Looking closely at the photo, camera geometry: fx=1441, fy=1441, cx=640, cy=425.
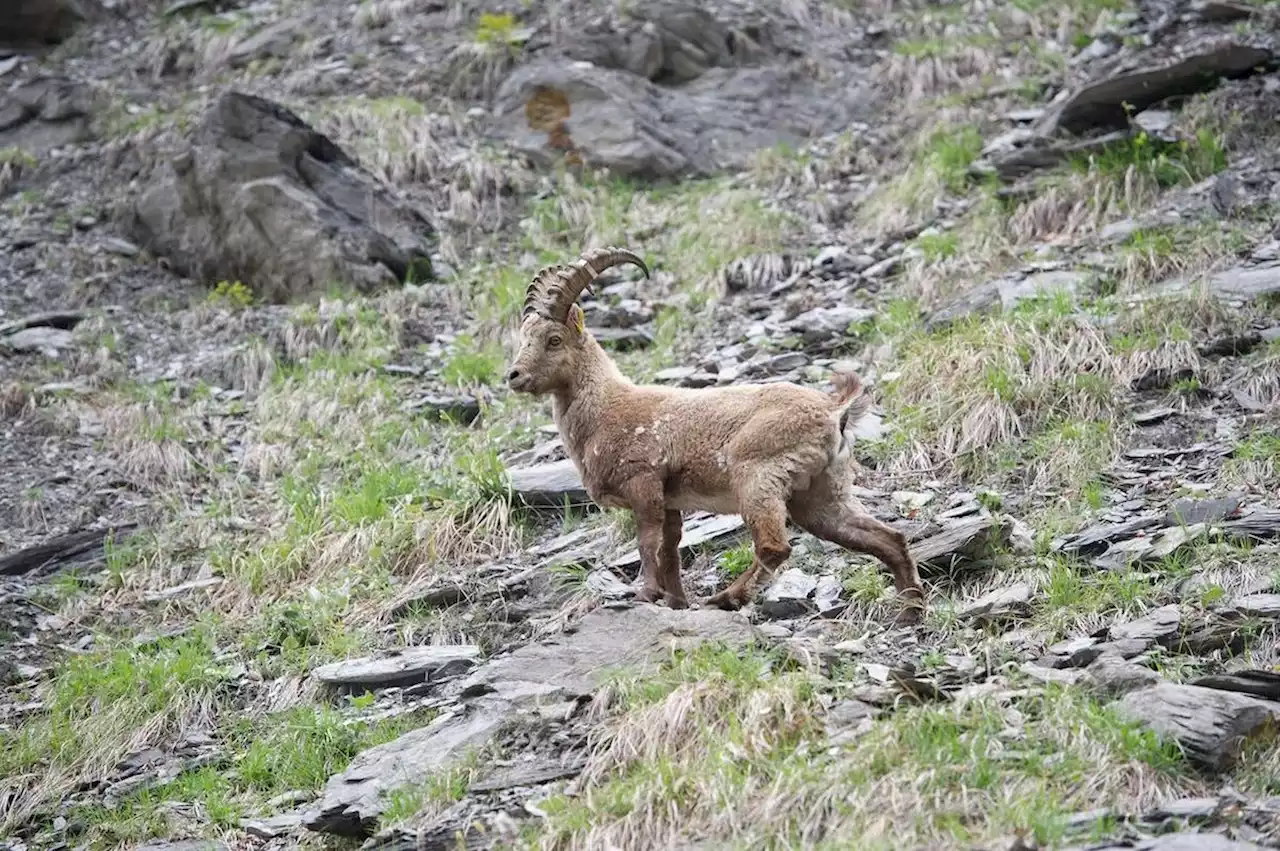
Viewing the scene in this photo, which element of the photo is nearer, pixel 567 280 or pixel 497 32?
pixel 567 280

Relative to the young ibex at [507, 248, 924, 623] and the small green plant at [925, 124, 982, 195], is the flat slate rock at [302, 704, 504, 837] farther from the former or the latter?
the small green plant at [925, 124, 982, 195]

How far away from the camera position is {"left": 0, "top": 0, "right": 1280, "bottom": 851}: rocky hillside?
6.29 metres

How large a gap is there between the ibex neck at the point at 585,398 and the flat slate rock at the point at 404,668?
140 cm

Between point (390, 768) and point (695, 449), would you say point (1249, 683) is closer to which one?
point (695, 449)

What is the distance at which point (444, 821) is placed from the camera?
640cm

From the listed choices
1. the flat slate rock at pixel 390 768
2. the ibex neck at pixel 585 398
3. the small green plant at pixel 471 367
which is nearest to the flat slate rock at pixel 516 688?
the flat slate rock at pixel 390 768

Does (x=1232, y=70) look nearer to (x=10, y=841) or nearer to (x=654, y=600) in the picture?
(x=654, y=600)

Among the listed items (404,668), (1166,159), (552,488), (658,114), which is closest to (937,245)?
(1166,159)

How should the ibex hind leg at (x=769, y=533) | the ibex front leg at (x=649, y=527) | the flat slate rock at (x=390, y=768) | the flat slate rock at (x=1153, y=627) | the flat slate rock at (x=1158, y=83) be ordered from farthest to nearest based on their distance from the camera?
1. the flat slate rock at (x=1158, y=83)
2. the ibex front leg at (x=649, y=527)
3. the ibex hind leg at (x=769, y=533)
4. the flat slate rock at (x=1153, y=627)
5. the flat slate rock at (x=390, y=768)

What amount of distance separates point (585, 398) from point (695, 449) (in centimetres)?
92

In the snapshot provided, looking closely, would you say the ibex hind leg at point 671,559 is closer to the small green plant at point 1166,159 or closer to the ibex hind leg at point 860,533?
the ibex hind leg at point 860,533

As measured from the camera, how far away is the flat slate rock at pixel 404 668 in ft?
28.1

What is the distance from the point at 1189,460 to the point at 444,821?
5415 mm

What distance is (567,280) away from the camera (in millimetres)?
8594
